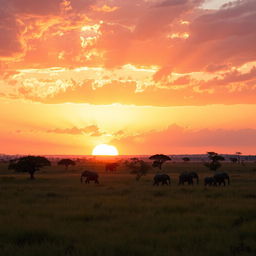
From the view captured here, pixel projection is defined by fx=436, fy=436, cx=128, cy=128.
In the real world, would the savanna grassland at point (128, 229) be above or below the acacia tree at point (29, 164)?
below

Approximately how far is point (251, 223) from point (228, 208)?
13.8 feet

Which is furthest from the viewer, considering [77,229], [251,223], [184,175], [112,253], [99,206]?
[184,175]

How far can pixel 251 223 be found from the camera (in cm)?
1647

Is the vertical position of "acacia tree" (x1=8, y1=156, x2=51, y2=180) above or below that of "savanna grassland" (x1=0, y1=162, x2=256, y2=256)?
above

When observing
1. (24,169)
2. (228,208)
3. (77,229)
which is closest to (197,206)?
(228,208)

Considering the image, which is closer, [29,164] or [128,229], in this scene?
[128,229]

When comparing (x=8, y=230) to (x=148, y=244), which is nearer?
(x=148, y=244)

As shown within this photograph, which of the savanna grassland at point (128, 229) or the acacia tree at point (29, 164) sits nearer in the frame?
the savanna grassland at point (128, 229)

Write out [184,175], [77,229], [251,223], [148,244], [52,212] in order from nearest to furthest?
[148,244], [77,229], [251,223], [52,212], [184,175]

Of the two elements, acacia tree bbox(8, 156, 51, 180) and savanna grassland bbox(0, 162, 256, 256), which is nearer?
savanna grassland bbox(0, 162, 256, 256)

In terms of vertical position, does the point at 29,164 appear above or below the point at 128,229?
above

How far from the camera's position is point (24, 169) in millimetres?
50656

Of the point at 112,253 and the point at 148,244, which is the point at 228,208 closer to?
the point at 148,244

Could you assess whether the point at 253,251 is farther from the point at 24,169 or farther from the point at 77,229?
the point at 24,169
